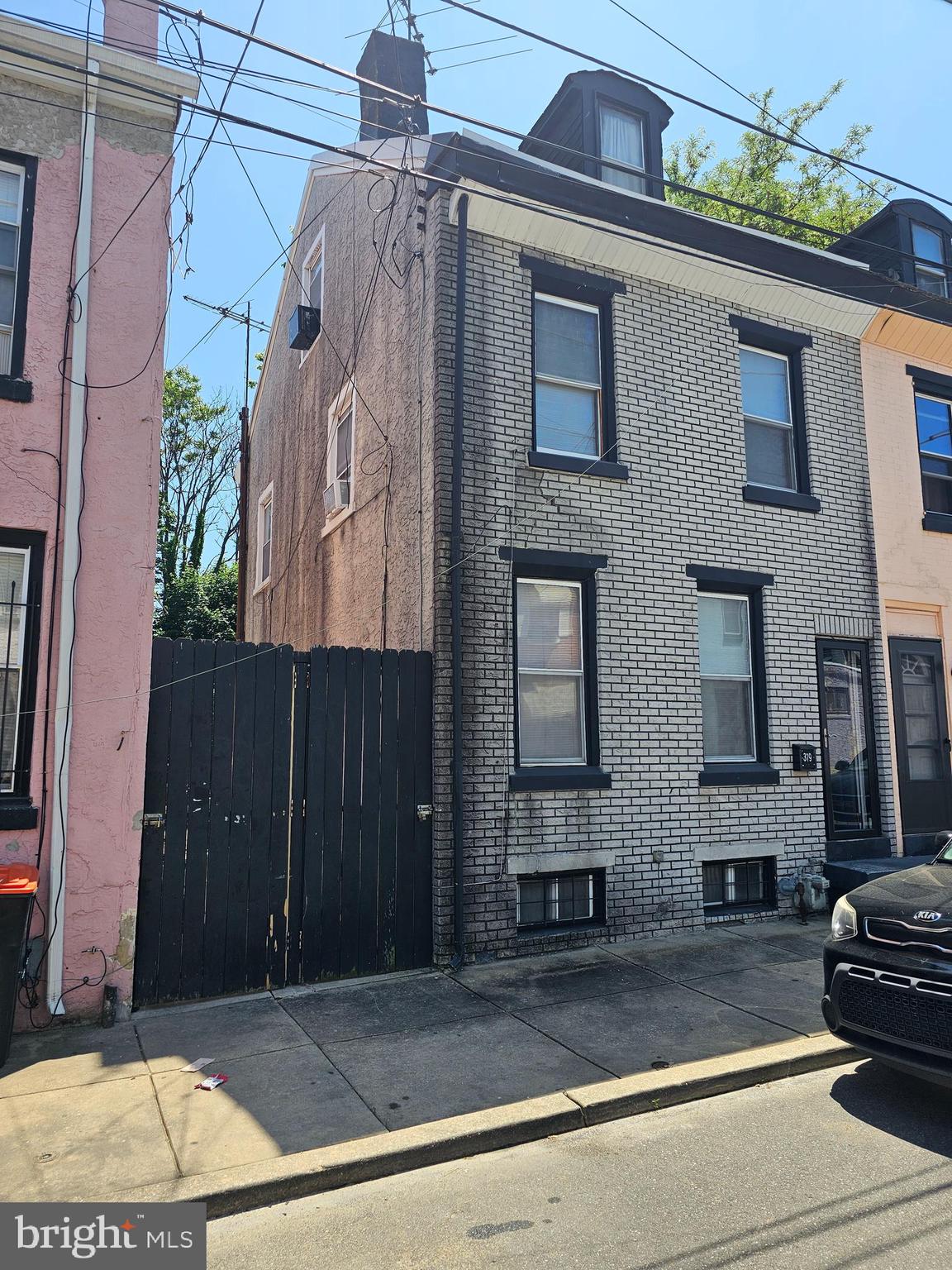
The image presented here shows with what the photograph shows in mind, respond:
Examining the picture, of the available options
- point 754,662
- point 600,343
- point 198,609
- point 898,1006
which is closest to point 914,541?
point 754,662

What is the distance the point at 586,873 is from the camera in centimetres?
827

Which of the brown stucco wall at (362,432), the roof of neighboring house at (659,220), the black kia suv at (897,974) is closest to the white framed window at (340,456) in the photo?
the brown stucco wall at (362,432)

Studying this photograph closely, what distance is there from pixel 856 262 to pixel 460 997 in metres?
9.62

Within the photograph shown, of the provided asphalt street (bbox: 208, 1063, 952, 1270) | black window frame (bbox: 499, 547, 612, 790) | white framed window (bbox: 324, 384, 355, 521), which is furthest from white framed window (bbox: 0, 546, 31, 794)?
white framed window (bbox: 324, 384, 355, 521)

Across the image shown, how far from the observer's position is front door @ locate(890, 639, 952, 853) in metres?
10.4

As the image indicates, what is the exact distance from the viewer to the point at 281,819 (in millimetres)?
6938

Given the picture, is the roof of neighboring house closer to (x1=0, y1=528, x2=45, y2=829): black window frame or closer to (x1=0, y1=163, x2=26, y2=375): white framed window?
(x1=0, y1=163, x2=26, y2=375): white framed window

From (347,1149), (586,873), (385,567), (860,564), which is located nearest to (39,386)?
(385,567)

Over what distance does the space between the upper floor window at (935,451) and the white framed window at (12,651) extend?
34.1 ft

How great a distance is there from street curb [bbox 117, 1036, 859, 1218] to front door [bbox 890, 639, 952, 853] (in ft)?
18.2

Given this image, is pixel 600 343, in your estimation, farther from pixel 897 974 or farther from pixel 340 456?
pixel 897 974

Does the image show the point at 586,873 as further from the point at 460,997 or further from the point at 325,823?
the point at 325,823

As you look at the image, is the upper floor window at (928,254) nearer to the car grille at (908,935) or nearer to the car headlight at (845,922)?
the car headlight at (845,922)
